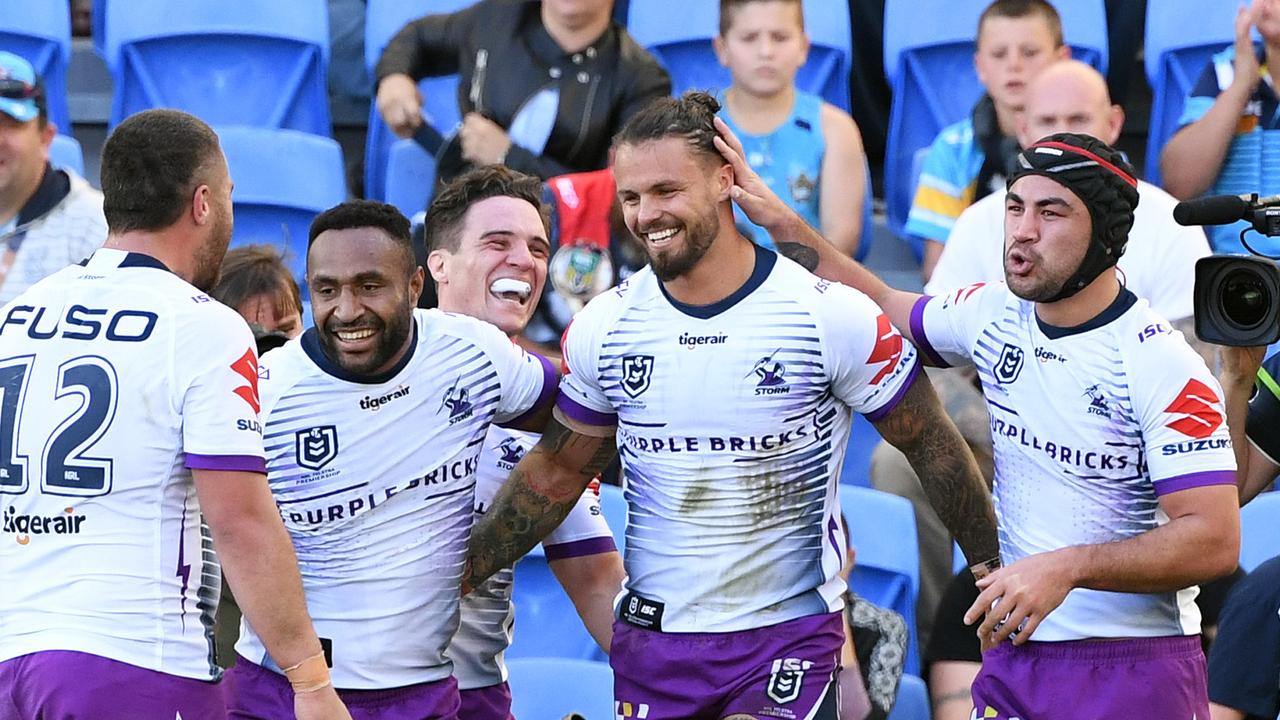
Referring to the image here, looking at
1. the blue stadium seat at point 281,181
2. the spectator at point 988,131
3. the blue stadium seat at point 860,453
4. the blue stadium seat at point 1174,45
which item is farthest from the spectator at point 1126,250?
the blue stadium seat at point 281,181

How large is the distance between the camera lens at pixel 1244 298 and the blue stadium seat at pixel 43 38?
550cm

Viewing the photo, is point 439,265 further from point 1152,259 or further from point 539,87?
point 1152,259

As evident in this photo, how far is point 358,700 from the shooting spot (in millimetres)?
4352

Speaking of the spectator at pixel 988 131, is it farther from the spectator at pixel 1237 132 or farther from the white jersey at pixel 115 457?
the white jersey at pixel 115 457

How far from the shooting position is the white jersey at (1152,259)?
19.8 ft

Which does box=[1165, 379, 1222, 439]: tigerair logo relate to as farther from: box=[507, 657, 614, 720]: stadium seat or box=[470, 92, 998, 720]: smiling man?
box=[507, 657, 614, 720]: stadium seat

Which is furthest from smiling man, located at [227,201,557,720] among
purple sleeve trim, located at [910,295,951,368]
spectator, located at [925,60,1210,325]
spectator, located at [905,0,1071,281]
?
spectator, located at [905,0,1071,281]

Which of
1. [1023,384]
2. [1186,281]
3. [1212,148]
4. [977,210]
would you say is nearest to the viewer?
[1023,384]

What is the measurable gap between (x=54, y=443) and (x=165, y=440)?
0.75ft

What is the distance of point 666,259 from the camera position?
166 inches

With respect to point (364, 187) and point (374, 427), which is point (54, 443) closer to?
point (374, 427)

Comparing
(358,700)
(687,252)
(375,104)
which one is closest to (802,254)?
(687,252)

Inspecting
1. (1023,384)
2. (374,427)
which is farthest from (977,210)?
(374,427)

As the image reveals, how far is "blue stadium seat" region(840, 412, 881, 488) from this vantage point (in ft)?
23.4
